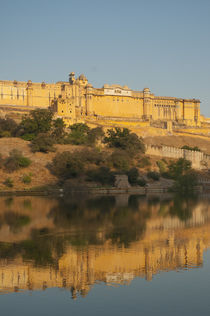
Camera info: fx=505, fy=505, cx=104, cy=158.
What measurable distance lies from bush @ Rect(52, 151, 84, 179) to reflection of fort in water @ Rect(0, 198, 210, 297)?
2442 cm

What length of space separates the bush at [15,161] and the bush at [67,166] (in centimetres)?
248

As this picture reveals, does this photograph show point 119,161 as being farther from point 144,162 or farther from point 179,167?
point 179,167

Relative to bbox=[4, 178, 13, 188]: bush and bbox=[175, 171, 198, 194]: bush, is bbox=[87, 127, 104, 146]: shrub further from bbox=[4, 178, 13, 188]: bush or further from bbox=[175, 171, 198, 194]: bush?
bbox=[4, 178, 13, 188]: bush

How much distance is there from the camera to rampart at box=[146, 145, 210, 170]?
55.1 m

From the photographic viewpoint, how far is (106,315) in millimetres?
8188

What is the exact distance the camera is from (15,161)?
140 feet

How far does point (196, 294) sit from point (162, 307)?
1.10 metres

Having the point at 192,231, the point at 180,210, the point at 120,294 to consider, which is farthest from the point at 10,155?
the point at 120,294

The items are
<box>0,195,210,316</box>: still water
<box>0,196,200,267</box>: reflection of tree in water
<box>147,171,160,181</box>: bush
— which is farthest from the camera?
<box>147,171,160,181</box>: bush

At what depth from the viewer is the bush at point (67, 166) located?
43.1 meters

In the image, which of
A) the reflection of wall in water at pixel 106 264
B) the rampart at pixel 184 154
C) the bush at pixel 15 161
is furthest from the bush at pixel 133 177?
the reflection of wall in water at pixel 106 264

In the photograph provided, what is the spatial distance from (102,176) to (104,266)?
101 ft

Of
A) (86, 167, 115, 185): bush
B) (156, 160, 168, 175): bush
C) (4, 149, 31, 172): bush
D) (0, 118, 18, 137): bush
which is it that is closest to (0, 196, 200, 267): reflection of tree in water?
(86, 167, 115, 185): bush

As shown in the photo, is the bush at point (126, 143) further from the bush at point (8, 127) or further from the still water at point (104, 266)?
the still water at point (104, 266)
